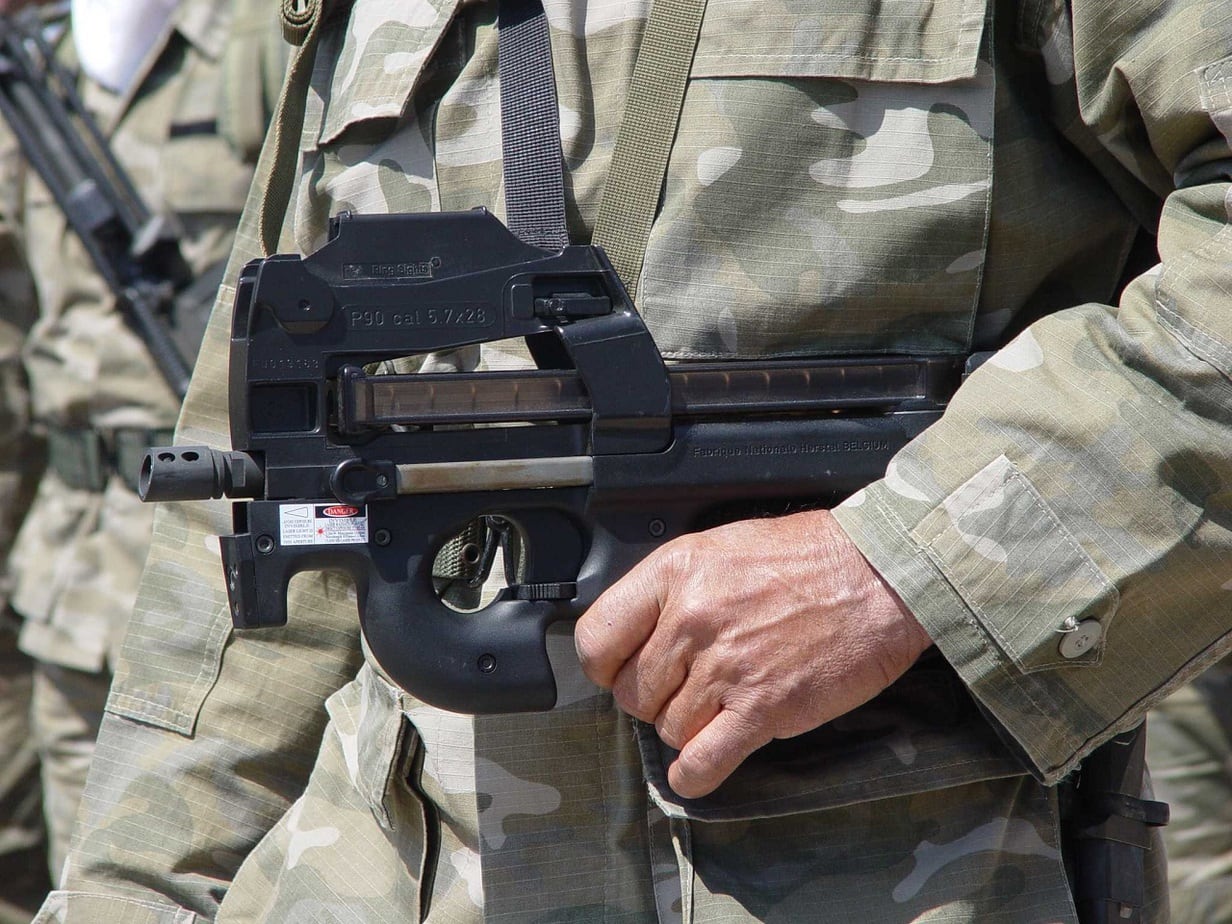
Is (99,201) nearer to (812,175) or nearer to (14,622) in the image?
(14,622)

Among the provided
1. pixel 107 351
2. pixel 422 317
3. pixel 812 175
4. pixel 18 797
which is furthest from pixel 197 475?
pixel 18 797

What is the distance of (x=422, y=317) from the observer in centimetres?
112

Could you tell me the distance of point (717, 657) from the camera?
3.43 feet

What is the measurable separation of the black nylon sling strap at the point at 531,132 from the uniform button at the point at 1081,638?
1.75 ft

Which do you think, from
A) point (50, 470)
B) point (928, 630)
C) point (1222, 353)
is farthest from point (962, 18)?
point (50, 470)

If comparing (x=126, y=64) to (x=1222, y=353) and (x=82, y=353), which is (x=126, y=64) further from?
(x=1222, y=353)

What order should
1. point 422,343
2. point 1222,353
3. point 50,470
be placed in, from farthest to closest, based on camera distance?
point 50,470 < point 422,343 < point 1222,353

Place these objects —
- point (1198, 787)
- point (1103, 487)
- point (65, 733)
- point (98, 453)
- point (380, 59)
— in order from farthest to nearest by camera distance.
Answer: point (65, 733) < point (98, 453) < point (1198, 787) < point (380, 59) < point (1103, 487)

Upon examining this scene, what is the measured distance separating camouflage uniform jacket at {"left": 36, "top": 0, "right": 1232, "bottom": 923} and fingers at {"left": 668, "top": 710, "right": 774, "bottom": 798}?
6cm

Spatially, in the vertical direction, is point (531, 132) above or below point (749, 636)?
above

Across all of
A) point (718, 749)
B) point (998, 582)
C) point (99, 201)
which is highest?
point (998, 582)

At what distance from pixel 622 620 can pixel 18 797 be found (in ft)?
9.84

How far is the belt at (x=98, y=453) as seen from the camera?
3037 millimetres

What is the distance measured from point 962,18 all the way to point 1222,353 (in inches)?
14.9
